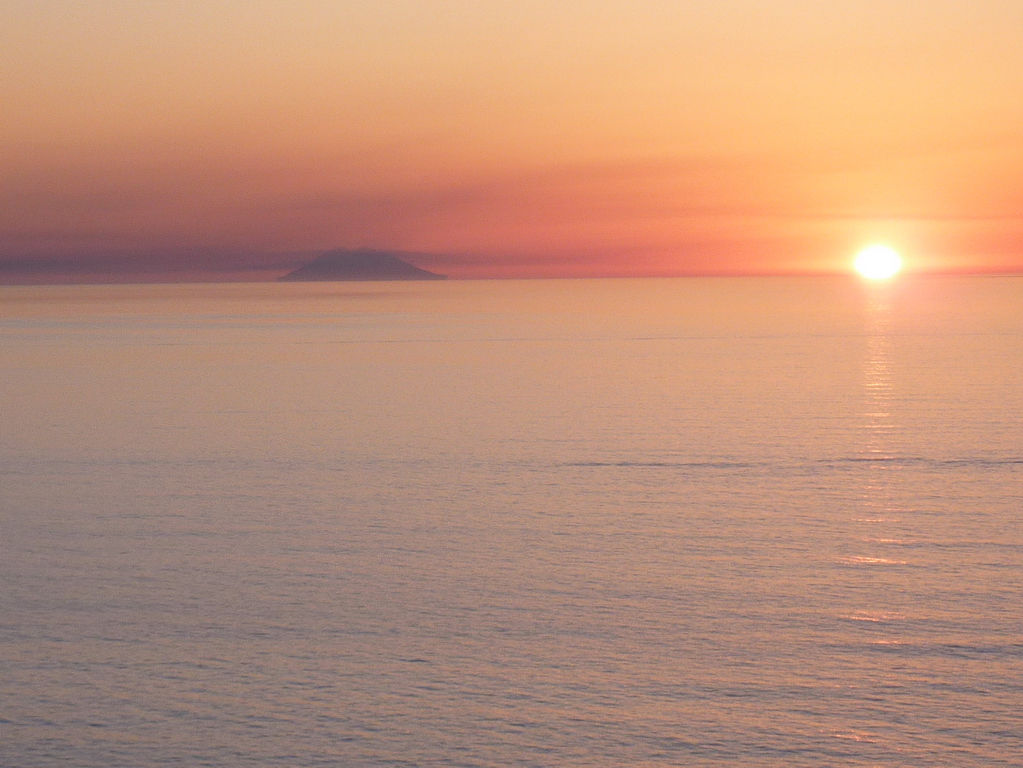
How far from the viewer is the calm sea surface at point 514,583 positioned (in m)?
5.97

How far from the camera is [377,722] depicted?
19.9 ft

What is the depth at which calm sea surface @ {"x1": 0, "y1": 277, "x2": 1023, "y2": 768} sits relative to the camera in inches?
235

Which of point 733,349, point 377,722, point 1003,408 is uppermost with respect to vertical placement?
point 733,349

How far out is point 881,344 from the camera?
3581 cm

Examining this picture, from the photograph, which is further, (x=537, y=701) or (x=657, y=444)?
(x=657, y=444)

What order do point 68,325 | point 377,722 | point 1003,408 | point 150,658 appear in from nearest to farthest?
point 377,722 → point 150,658 → point 1003,408 → point 68,325

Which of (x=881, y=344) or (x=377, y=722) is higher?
(x=881, y=344)

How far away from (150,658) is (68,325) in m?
51.9

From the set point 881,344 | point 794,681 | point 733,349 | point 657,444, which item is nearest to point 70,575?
point 794,681

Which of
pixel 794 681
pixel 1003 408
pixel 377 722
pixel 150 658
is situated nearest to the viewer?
pixel 377 722

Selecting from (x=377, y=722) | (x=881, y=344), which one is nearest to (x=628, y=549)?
(x=377, y=722)

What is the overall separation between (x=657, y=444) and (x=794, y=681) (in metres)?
8.43

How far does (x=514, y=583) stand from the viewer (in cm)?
856

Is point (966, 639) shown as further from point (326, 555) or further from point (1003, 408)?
point (1003, 408)
